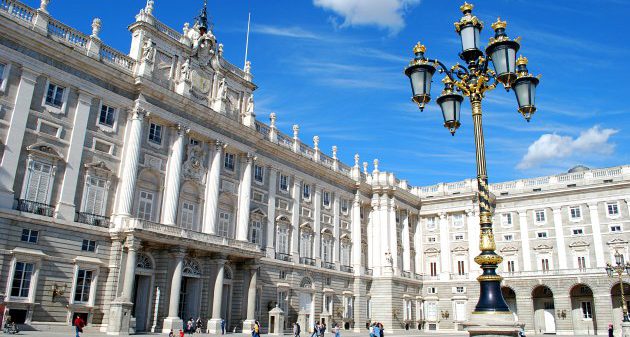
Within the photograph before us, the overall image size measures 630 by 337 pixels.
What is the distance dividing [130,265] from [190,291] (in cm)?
592

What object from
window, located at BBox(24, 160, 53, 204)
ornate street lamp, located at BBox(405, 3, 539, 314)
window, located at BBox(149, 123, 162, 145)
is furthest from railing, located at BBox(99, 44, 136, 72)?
ornate street lamp, located at BBox(405, 3, 539, 314)

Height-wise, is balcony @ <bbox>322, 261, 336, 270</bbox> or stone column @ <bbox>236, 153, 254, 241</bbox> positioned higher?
stone column @ <bbox>236, 153, 254, 241</bbox>

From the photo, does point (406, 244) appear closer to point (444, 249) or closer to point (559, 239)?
point (444, 249)

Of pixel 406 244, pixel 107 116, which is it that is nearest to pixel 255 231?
pixel 107 116

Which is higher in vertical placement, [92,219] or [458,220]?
[458,220]

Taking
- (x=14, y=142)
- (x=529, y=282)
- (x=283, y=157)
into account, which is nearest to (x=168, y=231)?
(x=14, y=142)

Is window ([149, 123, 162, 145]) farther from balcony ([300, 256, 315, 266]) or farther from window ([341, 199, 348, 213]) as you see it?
window ([341, 199, 348, 213])

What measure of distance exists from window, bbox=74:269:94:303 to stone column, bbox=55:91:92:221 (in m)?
2.94

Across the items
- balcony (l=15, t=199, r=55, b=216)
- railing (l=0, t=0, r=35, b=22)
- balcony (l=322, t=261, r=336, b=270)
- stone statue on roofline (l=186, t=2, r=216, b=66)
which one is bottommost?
balcony (l=322, t=261, r=336, b=270)

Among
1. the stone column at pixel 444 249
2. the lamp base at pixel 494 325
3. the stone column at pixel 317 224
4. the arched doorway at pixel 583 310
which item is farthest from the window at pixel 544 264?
the lamp base at pixel 494 325

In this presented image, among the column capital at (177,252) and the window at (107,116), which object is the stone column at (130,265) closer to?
the column capital at (177,252)

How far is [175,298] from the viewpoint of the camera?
30.2m

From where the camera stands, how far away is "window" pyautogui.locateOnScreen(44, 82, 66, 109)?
2802 centimetres

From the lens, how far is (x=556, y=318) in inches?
2000
